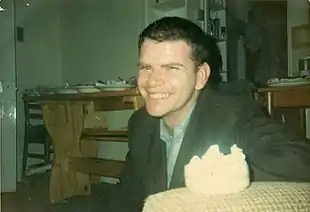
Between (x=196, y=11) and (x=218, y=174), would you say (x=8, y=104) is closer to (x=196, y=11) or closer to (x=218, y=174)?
(x=196, y=11)

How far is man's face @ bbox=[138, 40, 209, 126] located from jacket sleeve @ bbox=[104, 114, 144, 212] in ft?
0.28

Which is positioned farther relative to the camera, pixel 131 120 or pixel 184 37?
pixel 131 120

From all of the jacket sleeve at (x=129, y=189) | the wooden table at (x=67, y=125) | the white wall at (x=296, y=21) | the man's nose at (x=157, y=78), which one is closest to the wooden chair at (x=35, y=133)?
the wooden table at (x=67, y=125)

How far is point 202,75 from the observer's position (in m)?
0.57

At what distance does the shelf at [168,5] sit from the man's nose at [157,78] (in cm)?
21

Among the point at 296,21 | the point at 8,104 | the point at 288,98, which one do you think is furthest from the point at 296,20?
the point at 8,104

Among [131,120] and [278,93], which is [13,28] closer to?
[131,120]

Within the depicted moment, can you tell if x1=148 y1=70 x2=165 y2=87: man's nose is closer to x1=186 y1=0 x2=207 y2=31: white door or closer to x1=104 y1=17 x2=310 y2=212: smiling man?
x1=104 y1=17 x2=310 y2=212: smiling man

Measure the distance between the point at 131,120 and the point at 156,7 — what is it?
0.20 meters

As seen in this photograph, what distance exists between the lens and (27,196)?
2.43ft

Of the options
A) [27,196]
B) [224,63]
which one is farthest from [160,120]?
[27,196]

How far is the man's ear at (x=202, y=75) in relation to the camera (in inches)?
22.1

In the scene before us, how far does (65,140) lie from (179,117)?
12.8 inches

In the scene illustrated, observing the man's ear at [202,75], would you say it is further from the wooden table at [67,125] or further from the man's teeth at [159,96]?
the wooden table at [67,125]
